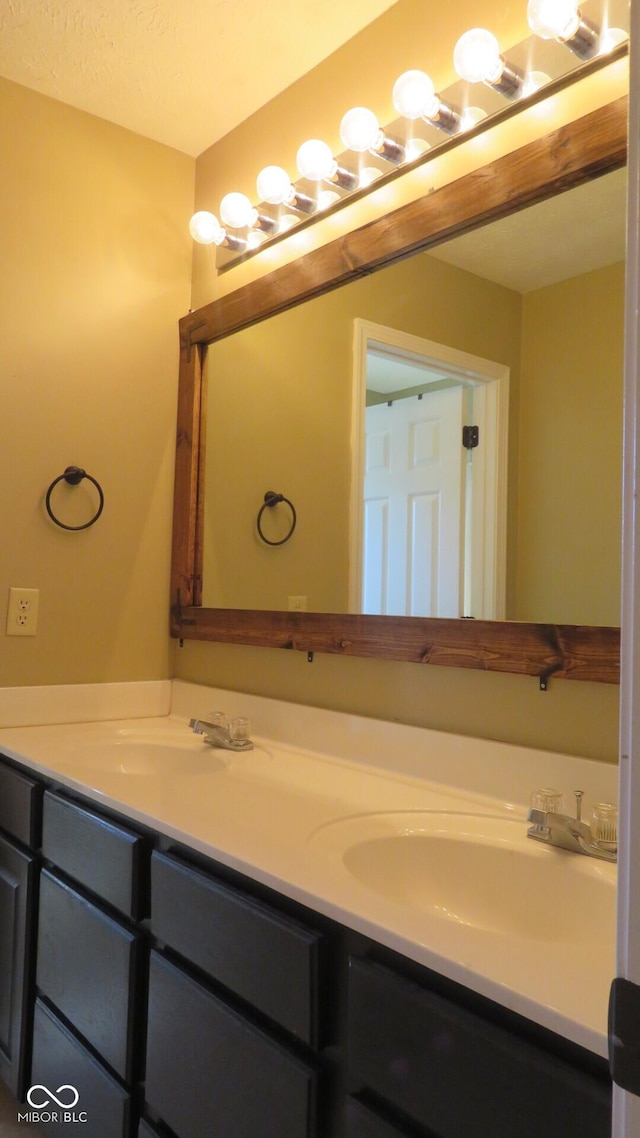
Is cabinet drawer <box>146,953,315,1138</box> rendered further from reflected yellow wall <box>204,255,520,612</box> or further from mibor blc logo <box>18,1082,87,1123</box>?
reflected yellow wall <box>204,255,520,612</box>

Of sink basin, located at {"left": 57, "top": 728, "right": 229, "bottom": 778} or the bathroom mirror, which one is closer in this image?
the bathroom mirror

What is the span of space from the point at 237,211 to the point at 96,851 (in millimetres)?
1468

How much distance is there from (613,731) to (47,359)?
1527mm

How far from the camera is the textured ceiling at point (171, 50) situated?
61.7 inches

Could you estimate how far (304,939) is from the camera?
0.83 meters

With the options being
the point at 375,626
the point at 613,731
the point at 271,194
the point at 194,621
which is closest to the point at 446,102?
the point at 271,194

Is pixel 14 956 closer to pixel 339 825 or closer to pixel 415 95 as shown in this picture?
pixel 339 825

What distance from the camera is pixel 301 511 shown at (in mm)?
1704

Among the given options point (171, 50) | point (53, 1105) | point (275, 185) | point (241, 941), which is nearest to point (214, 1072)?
point (241, 941)

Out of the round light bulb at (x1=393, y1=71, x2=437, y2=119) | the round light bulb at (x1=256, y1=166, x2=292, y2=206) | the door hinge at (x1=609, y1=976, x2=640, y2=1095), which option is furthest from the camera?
the round light bulb at (x1=256, y1=166, x2=292, y2=206)

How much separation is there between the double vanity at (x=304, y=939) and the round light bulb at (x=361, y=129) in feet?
3.71

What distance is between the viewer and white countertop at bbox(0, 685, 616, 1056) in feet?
2.16

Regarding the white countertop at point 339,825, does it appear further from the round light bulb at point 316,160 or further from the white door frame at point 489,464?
the round light bulb at point 316,160

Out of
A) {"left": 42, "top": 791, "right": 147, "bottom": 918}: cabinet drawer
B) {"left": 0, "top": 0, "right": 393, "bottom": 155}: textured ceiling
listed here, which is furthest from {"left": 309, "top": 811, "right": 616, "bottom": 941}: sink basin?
{"left": 0, "top": 0, "right": 393, "bottom": 155}: textured ceiling
